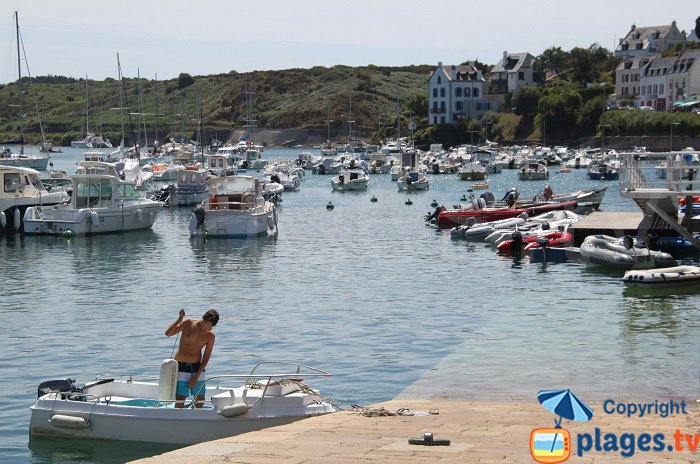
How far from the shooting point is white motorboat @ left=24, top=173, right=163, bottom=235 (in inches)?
2297

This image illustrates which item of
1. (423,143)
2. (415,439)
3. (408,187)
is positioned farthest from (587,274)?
(423,143)

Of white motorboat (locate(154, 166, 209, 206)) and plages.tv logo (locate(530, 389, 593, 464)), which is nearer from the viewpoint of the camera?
plages.tv logo (locate(530, 389, 593, 464))

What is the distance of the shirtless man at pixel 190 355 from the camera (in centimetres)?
1859

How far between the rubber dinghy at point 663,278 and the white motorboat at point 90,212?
103 ft

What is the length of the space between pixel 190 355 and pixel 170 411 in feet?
3.45

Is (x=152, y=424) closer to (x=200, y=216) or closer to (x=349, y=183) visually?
(x=200, y=216)

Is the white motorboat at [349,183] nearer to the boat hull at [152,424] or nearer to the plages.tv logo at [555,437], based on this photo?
the boat hull at [152,424]

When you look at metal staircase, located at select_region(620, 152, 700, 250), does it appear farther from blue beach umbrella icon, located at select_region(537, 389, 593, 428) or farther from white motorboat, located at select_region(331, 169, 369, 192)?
white motorboat, located at select_region(331, 169, 369, 192)

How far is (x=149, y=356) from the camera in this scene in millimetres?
26609

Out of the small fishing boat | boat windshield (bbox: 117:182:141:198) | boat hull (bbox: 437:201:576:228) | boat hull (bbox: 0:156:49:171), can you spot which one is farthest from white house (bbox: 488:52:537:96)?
the small fishing boat

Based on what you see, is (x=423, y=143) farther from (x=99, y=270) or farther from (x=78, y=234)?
(x=99, y=270)

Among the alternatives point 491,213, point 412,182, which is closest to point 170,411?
point 491,213

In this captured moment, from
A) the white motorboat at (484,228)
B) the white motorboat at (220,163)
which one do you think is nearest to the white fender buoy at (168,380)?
the white motorboat at (484,228)

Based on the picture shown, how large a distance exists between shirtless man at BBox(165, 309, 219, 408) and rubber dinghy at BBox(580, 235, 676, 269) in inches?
1014
